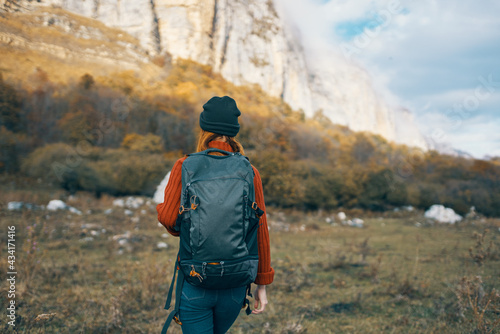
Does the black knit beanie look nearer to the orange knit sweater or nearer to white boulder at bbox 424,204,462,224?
the orange knit sweater

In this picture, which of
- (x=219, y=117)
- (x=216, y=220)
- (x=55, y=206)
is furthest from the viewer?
(x=55, y=206)

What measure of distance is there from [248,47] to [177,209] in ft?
184

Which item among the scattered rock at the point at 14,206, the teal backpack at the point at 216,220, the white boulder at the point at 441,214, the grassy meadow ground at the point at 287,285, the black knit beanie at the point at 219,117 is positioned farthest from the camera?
the white boulder at the point at 441,214

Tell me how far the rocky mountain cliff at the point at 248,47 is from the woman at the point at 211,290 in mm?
24581

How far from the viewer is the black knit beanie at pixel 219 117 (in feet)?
4.68

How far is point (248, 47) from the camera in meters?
53.2

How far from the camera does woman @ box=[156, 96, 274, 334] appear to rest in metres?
1.32

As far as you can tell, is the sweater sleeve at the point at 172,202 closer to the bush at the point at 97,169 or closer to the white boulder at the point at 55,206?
the white boulder at the point at 55,206

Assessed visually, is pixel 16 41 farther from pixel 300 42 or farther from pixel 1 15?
pixel 300 42

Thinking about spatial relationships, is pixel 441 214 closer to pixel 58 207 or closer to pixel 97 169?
pixel 58 207

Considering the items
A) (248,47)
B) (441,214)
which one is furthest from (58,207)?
(248,47)

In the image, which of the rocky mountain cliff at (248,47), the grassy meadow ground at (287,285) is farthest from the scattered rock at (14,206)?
the rocky mountain cliff at (248,47)

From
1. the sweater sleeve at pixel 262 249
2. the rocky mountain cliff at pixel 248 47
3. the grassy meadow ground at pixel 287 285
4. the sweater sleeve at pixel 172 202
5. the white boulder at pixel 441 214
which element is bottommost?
the white boulder at pixel 441 214

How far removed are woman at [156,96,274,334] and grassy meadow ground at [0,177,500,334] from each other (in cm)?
170
